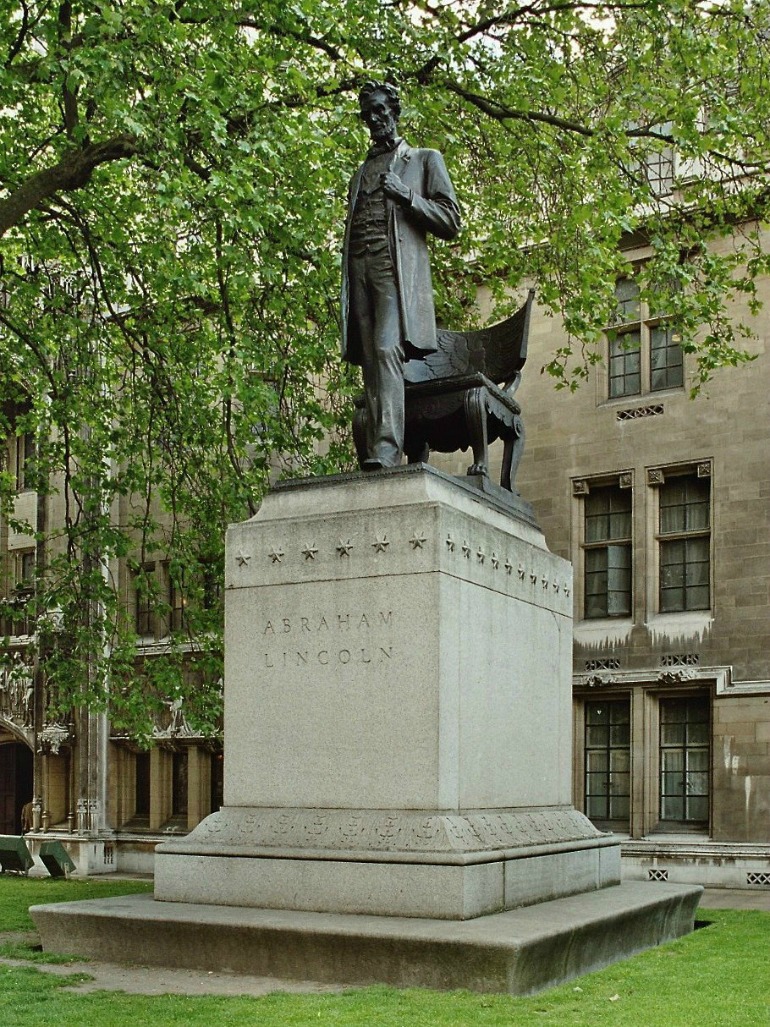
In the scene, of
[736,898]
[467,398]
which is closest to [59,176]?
[467,398]

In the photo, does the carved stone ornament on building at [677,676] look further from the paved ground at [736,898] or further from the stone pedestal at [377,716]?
the stone pedestal at [377,716]

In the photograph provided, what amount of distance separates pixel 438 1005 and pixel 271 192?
10244mm

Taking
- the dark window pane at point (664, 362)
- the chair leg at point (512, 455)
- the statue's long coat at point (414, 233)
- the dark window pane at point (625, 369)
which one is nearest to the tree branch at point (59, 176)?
the statue's long coat at point (414, 233)

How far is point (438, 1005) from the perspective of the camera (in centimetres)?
694

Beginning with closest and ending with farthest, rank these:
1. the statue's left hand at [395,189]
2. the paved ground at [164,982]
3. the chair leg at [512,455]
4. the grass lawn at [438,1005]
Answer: the grass lawn at [438,1005], the paved ground at [164,982], the statue's left hand at [395,189], the chair leg at [512,455]

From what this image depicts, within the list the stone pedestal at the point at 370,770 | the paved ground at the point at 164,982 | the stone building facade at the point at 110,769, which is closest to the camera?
the paved ground at the point at 164,982

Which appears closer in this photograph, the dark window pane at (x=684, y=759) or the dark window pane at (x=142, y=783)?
the dark window pane at (x=684, y=759)

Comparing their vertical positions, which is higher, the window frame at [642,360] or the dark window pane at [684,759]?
the window frame at [642,360]

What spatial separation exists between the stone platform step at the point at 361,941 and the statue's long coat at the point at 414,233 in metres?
3.87

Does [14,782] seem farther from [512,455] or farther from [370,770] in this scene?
[370,770]

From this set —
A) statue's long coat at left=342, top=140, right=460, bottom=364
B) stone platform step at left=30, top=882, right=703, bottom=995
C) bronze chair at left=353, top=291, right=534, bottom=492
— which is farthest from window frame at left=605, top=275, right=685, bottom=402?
stone platform step at left=30, top=882, right=703, bottom=995

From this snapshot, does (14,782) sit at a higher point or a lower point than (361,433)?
lower

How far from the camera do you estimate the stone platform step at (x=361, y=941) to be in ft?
24.0

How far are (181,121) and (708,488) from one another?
41.7 feet
